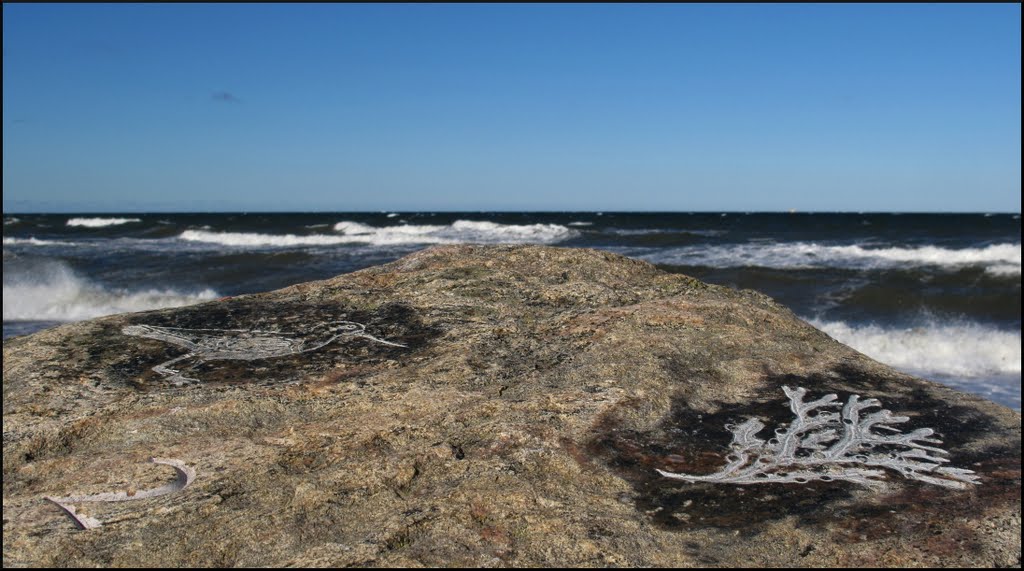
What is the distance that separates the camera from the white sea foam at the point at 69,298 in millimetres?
13164

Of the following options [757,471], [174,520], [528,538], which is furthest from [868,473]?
[174,520]

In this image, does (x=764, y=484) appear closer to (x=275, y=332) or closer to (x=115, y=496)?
(x=115, y=496)

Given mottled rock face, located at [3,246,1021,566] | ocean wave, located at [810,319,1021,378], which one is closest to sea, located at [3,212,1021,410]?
ocean wave, located at [810,319,1021,378]

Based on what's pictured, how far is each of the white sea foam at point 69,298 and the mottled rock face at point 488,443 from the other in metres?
11.0

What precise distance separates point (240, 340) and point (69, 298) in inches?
500

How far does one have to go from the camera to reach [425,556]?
190cm

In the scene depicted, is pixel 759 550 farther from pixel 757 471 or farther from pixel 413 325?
pixel 413 325

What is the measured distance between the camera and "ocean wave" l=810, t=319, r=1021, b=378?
30.9 ft

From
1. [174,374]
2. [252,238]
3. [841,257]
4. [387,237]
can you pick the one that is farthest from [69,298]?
→ [252,238]

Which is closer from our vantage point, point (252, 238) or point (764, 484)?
point (764, 484)

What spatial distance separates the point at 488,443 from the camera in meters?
2.56

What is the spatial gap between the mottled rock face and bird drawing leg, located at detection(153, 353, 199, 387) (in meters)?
0.01

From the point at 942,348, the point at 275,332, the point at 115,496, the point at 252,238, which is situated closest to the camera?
the point at 115,496

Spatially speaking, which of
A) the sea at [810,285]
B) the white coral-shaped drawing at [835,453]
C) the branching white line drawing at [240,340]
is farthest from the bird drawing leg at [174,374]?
the sea at [810,285]
